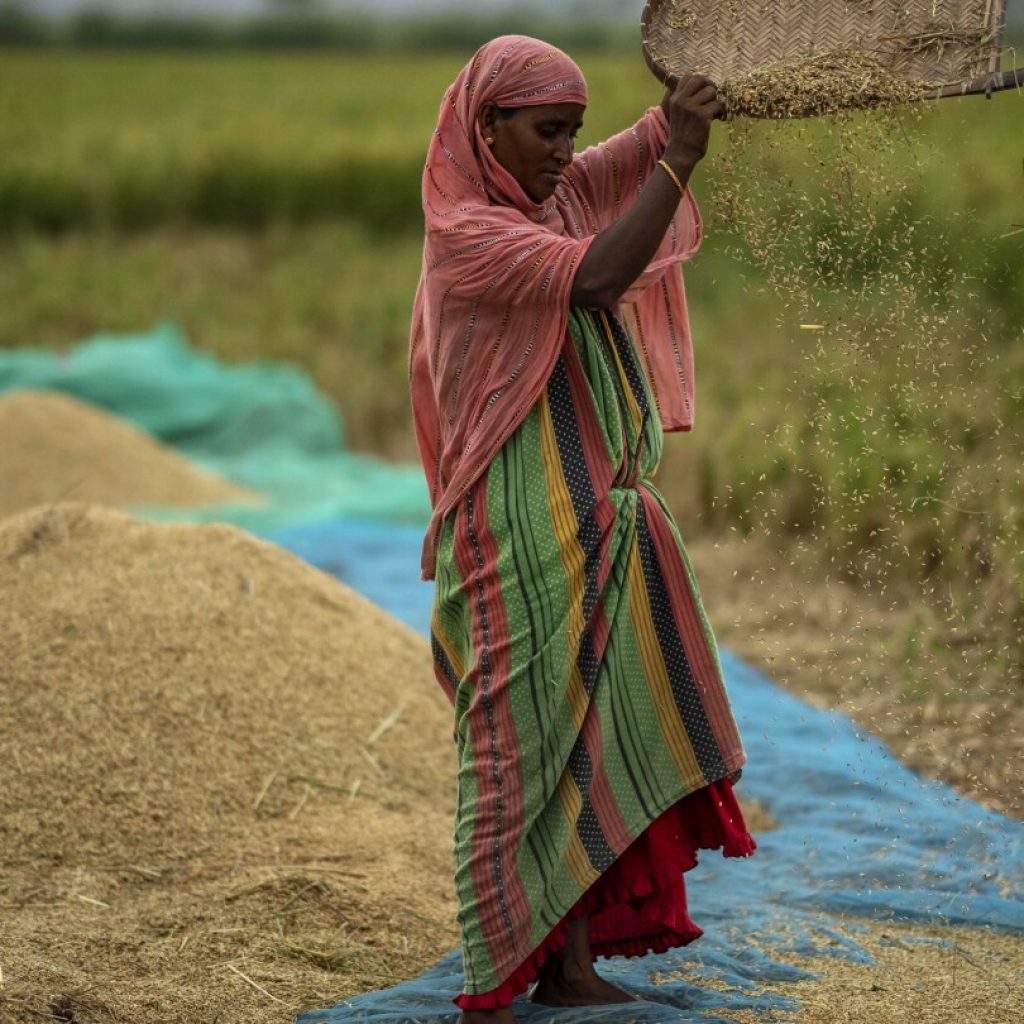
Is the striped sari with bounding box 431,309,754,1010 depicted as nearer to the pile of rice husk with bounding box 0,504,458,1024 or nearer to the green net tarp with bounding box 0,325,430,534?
the pile of rice husk with bounding box 0,504,458,1024

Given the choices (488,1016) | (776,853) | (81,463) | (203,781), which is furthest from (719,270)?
(488,1016)

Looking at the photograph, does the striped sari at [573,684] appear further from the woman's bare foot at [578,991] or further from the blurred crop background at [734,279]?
the blurred crop background at [734,279]

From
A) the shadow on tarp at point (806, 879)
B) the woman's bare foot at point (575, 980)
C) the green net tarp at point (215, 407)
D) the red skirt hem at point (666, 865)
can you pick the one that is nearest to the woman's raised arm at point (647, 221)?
the red skirt hem at point (666, 865)

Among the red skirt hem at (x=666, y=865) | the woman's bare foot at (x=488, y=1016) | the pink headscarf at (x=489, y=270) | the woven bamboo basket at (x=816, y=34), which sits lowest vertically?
the woman's bare foot at (x=488, y=1016)

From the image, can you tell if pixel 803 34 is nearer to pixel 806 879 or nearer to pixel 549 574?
pixel 549 574

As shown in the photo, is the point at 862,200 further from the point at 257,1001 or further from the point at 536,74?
the point at 257,1001

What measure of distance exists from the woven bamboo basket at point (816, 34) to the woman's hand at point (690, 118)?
9 cm

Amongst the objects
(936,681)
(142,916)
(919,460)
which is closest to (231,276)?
(919,460)

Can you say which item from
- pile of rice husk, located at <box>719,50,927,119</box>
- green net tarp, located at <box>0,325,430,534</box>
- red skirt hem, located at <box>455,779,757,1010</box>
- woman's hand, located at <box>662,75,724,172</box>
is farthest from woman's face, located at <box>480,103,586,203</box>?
green net tarp, located at <box>0,325,430,534</box>

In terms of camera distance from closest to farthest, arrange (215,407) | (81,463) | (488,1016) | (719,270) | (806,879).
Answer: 1. (488,1016)
2. (806,879)
3. (81,463)
4. (215,407)
5. (719,270)

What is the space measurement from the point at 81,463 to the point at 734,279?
15.1 ft

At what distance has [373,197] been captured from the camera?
1330 centimetres

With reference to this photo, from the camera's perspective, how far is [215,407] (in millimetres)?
8867

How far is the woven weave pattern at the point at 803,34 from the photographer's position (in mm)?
2545
